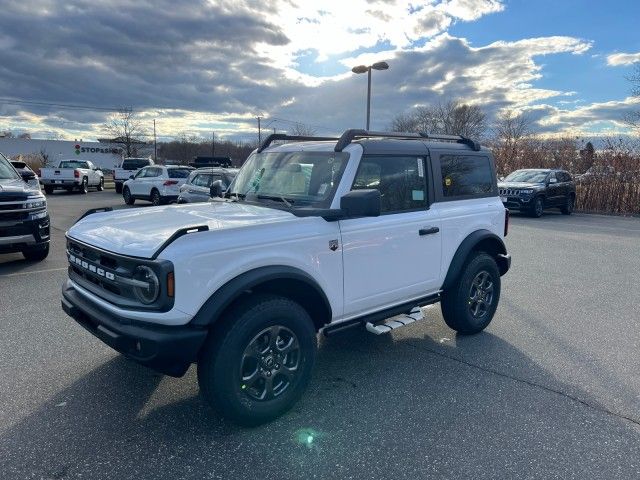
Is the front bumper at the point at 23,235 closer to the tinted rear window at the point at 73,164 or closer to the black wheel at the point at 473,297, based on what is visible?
the black wheel at the point at 473,297

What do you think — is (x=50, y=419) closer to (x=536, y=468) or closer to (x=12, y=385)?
(x=12, y=385)

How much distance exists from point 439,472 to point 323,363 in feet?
5.35

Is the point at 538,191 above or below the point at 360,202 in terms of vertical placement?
below

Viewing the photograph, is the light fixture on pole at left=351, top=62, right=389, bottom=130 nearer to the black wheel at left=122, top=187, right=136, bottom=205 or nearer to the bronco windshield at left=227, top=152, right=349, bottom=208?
the black wheel at left=122, top=187, right=136, bottom=205

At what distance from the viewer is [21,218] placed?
732 cm

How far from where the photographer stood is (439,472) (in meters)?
2.73

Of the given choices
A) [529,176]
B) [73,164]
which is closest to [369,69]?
[529,176]

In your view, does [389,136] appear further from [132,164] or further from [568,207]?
[132,164]

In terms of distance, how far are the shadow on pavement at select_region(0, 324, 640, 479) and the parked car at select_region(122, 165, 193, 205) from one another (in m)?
15.9

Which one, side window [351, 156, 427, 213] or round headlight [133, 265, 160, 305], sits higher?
side window [351, 156, 427, 213]

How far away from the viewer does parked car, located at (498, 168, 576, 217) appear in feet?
57.2

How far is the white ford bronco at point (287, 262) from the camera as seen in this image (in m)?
2.85

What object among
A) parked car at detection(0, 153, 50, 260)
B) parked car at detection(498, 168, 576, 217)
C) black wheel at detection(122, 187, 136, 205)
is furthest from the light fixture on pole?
parked car at detection(0, 153, 50, 260)

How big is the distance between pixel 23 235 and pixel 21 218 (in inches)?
10.5
